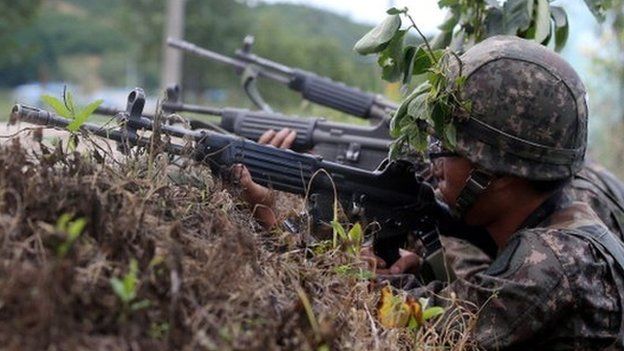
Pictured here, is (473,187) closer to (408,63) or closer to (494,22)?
(408,63)

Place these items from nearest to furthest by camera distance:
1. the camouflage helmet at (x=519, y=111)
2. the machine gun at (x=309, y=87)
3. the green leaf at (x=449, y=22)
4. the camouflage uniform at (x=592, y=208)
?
1. the camouflage helmet at (x=519, y=111)
2. the camouflage uniform at (x=592, y=208)
3. the green leaf at (x=449, y=22)
4. the machine gun at (x=309, y=87)

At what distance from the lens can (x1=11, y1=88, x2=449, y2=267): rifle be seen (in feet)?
9.21

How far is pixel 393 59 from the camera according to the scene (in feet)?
11.5

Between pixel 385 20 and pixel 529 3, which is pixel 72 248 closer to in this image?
pixel 385 20

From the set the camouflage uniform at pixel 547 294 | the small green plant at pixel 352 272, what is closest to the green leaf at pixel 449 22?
the camouflage uniform at pixel 547 294

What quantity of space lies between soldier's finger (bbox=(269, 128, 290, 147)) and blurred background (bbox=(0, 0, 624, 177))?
0.78m

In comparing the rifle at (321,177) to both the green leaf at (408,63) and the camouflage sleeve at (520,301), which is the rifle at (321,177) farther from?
the camouflage sleeve at (520,301)

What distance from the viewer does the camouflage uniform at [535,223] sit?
9.83ft

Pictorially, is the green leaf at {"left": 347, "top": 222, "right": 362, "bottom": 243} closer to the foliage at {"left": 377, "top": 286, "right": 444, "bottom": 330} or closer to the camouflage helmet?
the foliage at {"left": 377, "top": 286, "right": 444, "bottom": 330}

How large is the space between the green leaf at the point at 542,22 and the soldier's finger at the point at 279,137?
1.46 metres

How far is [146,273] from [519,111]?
5.82 feet

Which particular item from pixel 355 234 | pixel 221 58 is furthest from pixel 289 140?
pixel 355 234

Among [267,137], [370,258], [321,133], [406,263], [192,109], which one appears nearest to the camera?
[370,258]

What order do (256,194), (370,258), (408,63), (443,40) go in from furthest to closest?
1. (443,40)
2. (408,63)
3. (256,194)
4. (370,258)
